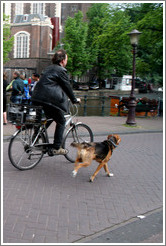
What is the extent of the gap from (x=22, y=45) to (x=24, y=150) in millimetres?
45105

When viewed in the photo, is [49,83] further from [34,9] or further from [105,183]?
[34,9]

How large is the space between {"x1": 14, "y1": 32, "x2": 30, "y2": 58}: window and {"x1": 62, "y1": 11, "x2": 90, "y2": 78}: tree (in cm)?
934

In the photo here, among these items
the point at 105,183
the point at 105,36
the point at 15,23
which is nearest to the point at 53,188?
the point at 105,183

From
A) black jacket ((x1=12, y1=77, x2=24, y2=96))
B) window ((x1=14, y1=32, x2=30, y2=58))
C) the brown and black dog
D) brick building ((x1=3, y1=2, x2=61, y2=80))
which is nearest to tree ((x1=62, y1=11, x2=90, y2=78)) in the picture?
brick building ((x1=3, y1=2, x2=61, y2=80))

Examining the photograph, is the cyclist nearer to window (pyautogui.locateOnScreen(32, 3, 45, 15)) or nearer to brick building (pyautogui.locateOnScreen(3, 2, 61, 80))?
brick building (pyautogui.locateOnScreen(3, 2, 61, 80))

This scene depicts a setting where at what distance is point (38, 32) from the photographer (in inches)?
1804

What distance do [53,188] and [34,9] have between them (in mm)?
48399

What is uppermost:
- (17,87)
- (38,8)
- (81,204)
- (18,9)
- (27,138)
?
(18,9)

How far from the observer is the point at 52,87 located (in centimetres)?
446

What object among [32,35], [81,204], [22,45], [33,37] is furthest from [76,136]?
[22,45]

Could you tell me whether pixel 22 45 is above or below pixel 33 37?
below

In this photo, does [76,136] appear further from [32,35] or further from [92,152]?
[32,35]

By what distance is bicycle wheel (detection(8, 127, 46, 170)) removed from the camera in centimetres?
456

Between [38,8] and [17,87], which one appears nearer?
[17,87]
